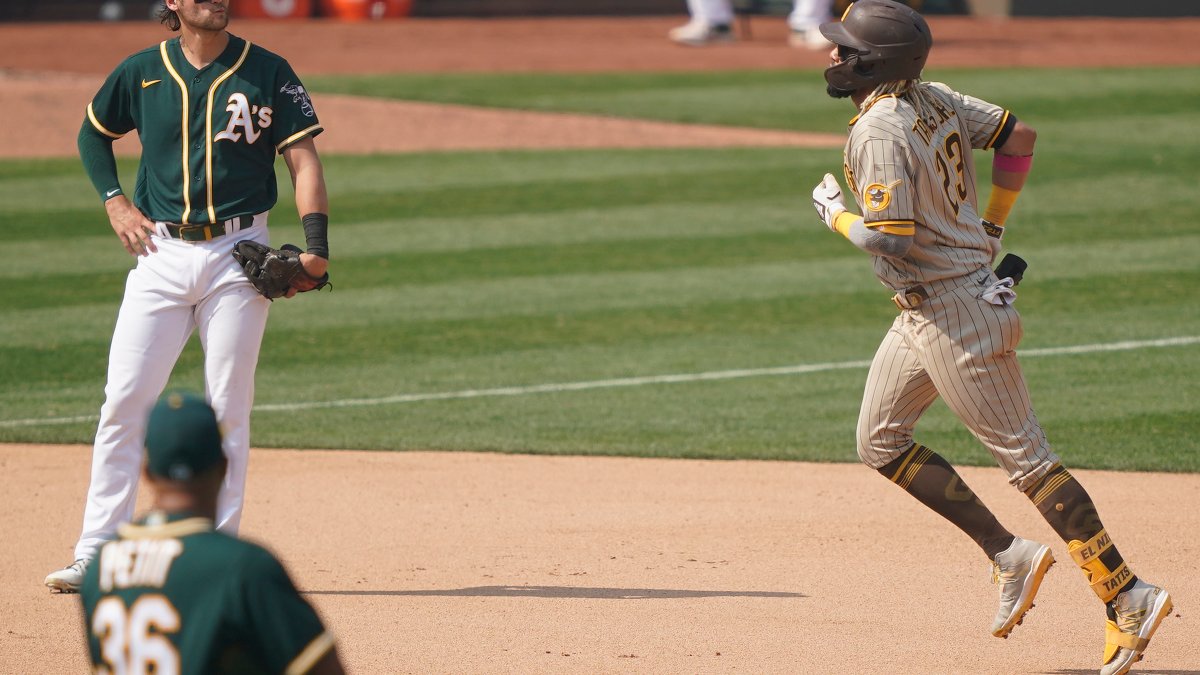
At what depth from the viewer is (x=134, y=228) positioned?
5.39m

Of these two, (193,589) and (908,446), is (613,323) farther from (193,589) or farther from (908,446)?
(193,589)

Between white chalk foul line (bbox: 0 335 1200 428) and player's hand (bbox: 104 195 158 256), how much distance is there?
3186 millimetres

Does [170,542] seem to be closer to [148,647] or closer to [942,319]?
[148,647]

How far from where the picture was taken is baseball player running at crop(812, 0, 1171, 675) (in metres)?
4.73

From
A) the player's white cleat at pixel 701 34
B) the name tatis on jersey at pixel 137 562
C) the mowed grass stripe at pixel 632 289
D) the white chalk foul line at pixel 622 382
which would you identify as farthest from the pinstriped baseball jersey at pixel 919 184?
the player's white cleat at pixel 701 34

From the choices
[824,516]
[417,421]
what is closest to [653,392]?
[417,421]

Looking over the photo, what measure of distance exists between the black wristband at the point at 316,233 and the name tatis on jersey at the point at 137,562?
2725mm

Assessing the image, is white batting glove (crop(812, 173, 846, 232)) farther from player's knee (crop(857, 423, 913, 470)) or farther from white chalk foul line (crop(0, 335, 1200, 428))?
white chalk foul line (crop(0, 335, 1200, 428))

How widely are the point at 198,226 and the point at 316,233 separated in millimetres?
380

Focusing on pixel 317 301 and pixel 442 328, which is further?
pixel 317 301

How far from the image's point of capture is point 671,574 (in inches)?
231

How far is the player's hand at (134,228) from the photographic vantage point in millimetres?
5391

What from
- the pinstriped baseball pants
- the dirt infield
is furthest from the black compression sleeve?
the dirt infield

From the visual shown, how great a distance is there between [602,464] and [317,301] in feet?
13.6
